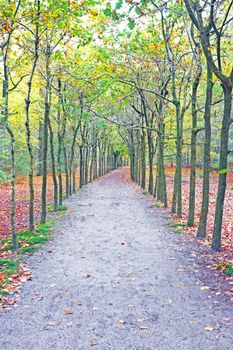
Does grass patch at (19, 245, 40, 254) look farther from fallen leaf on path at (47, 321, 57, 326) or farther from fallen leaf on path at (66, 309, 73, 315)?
fallen leaf on path at (47, 321, 57, 326)

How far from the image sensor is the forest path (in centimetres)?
467

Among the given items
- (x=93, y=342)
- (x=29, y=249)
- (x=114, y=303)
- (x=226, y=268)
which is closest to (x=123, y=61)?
(x=29, y=249)

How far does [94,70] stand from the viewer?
14.3 metres

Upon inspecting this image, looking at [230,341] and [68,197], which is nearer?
[230,341]

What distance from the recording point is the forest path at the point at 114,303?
184 inches

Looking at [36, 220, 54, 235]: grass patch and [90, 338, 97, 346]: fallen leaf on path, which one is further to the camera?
[36, 220, 54, 235]: grass patch

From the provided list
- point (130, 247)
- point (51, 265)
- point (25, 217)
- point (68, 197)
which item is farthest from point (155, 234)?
point (68, 197)

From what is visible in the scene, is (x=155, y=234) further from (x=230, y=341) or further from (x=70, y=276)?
(x=230, y=341)

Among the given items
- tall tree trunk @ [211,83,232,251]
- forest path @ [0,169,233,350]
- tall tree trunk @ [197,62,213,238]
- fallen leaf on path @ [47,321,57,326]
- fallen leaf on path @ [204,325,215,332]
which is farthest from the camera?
tall tree trunk @ [197,62,213,238]

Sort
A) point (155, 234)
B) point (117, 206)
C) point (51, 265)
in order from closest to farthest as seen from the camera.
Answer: point (51, 265), point (155, 234), point (117, 206)

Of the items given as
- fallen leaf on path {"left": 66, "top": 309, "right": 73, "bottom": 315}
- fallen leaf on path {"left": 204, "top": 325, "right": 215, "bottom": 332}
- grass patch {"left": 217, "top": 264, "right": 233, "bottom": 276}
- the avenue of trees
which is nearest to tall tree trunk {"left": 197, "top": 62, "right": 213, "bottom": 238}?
the avenue of trees

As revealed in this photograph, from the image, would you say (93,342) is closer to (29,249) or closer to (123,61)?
(29,249)

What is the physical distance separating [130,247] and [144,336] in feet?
16.6

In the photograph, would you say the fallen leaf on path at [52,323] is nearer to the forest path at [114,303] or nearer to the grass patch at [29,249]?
the forest path at [114,303]
